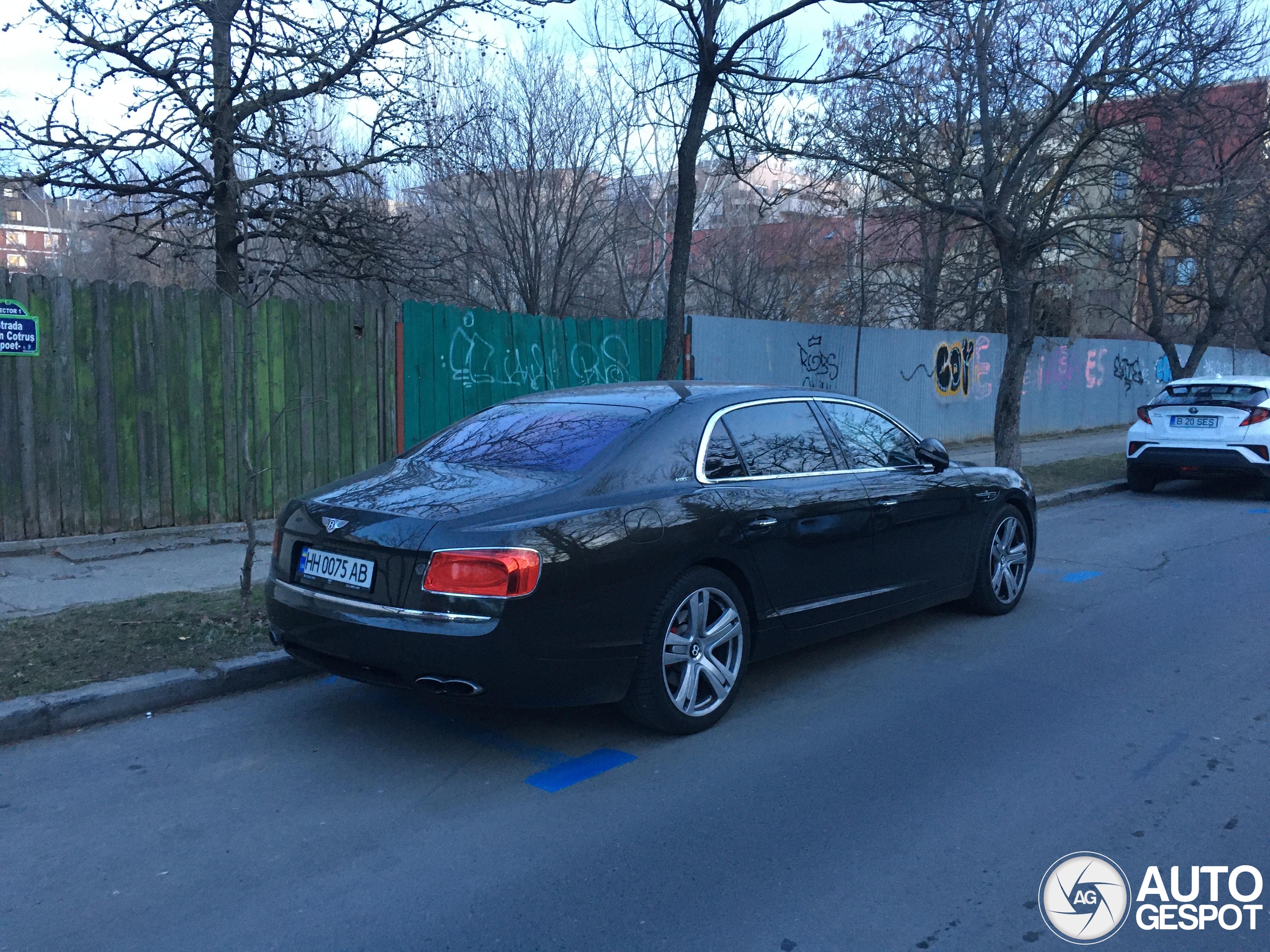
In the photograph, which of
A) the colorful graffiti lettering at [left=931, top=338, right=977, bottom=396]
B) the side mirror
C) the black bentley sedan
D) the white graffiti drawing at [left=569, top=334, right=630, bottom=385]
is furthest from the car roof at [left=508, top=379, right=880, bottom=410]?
the colorful graffiti lettering at [left=931, top=338, right=977, bottom=396]

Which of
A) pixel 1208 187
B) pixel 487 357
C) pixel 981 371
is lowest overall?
pixel 981 371

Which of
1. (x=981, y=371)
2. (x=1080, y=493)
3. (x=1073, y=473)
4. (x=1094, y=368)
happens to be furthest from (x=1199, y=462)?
(x=1094, y=368)

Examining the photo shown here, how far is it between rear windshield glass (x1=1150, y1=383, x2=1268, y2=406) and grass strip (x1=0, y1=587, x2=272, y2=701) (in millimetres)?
11637

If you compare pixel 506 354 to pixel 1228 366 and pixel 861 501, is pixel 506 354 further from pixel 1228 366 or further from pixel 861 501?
pixel 1228 366

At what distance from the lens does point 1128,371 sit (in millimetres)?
25000

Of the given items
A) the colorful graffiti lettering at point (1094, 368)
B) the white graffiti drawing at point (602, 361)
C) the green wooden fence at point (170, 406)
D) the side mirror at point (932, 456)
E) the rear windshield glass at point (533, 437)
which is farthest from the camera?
the colorful graffiti lettering at point (1094, 368)

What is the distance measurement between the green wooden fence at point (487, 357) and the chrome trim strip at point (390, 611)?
5.31 metres

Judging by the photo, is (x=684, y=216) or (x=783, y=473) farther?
(x=684, y=216)

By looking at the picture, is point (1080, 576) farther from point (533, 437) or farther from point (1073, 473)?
point (1073, 473)

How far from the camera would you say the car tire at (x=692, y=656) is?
450cm

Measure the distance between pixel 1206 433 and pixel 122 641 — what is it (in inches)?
487

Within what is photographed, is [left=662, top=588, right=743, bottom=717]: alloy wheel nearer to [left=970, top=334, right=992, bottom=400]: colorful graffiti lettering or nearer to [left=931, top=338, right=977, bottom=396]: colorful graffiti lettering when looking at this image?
[left=931, top=338, right=977, bottom=396]: colorful graffiti lettering

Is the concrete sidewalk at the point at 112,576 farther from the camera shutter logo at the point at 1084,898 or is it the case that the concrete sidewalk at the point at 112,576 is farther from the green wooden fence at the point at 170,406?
the camera shutter logo at the point at 1084,898

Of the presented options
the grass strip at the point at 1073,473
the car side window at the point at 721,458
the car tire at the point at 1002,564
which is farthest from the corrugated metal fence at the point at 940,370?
the car side window at the point at 721,458
